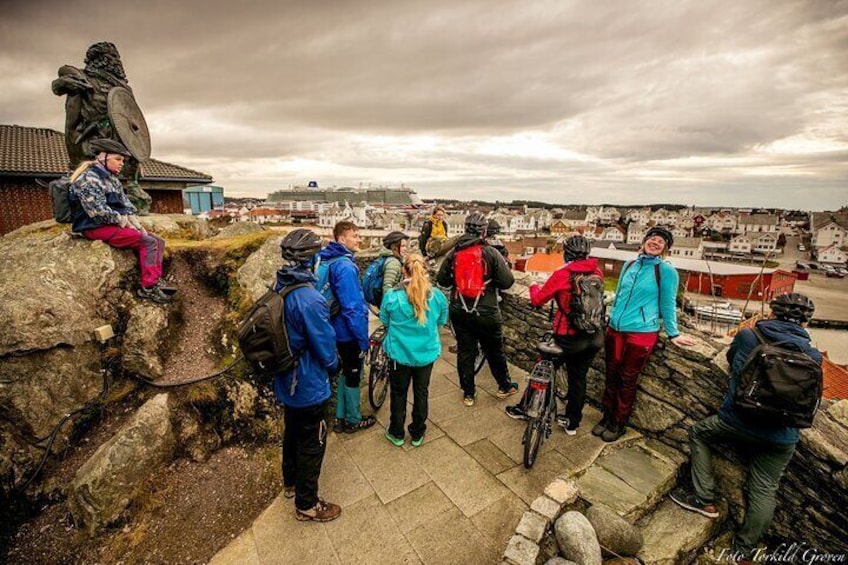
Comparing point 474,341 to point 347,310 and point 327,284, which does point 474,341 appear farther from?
point 327,284

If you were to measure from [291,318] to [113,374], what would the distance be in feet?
9.78

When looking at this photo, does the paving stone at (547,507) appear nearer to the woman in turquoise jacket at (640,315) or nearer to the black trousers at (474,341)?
the woman in turquoise jacket at (640,315)

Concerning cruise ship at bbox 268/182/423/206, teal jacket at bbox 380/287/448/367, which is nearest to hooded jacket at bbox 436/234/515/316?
teal jacket at bbox 380/287/448/367

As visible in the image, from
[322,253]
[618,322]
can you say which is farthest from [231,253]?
[618,322]

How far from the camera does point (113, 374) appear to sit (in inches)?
165

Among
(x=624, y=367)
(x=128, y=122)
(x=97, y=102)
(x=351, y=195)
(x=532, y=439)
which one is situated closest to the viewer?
(x=532, y=439)

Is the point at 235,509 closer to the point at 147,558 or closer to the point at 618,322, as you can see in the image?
the point at 147,558

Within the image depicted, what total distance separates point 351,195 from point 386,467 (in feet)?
430

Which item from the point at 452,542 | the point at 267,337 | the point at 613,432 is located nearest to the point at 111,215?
the point at 267,337

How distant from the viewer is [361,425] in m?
4.34

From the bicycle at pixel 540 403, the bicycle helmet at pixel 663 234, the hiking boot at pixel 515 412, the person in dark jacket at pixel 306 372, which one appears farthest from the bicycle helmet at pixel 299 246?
the bicycle helmet at pixel 663 234

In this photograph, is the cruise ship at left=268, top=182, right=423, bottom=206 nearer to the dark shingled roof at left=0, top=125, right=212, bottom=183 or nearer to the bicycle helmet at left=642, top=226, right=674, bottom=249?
the dark shingled roof at left=0, top=125, right=212, bottom=183

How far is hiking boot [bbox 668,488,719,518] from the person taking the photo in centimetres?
342

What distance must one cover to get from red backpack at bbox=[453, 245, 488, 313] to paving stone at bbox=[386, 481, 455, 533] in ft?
6.41
